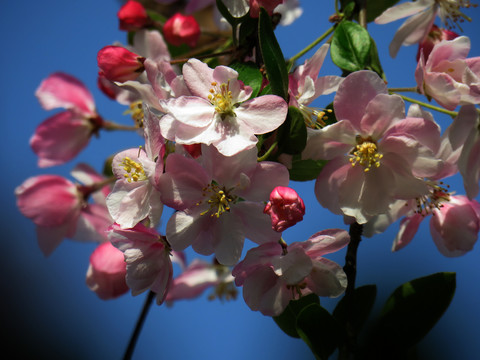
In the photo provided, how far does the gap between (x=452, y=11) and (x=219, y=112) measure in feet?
1.76

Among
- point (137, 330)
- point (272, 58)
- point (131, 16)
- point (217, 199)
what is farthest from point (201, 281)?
point (272, 58)

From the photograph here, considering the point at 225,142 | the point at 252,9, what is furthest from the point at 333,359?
the point at 252,9

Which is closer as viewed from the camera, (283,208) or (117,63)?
(283,208)

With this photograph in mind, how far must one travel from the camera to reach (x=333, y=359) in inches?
34.4

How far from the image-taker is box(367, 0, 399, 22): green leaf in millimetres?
984

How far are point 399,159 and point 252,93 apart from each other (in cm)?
21

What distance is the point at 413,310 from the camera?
0.83m

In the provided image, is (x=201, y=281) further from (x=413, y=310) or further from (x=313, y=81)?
(x=313, y=81)

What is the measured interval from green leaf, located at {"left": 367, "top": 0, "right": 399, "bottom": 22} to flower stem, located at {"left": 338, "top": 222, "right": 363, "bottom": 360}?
424mm

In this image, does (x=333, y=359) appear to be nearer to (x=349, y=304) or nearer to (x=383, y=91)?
(x=349, y=304)

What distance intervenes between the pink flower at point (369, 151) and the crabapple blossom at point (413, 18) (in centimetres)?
27

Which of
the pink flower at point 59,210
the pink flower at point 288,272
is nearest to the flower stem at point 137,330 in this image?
the pink flower at point 59,210

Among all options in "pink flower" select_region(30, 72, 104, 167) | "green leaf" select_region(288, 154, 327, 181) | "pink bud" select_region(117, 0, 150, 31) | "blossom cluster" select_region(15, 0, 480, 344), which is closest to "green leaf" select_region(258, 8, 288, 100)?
"blossom cluster" select_region(15, 0, 480, 344)

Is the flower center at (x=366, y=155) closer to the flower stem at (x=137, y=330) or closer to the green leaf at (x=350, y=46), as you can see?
the green leaf at (x=350, y=46)
